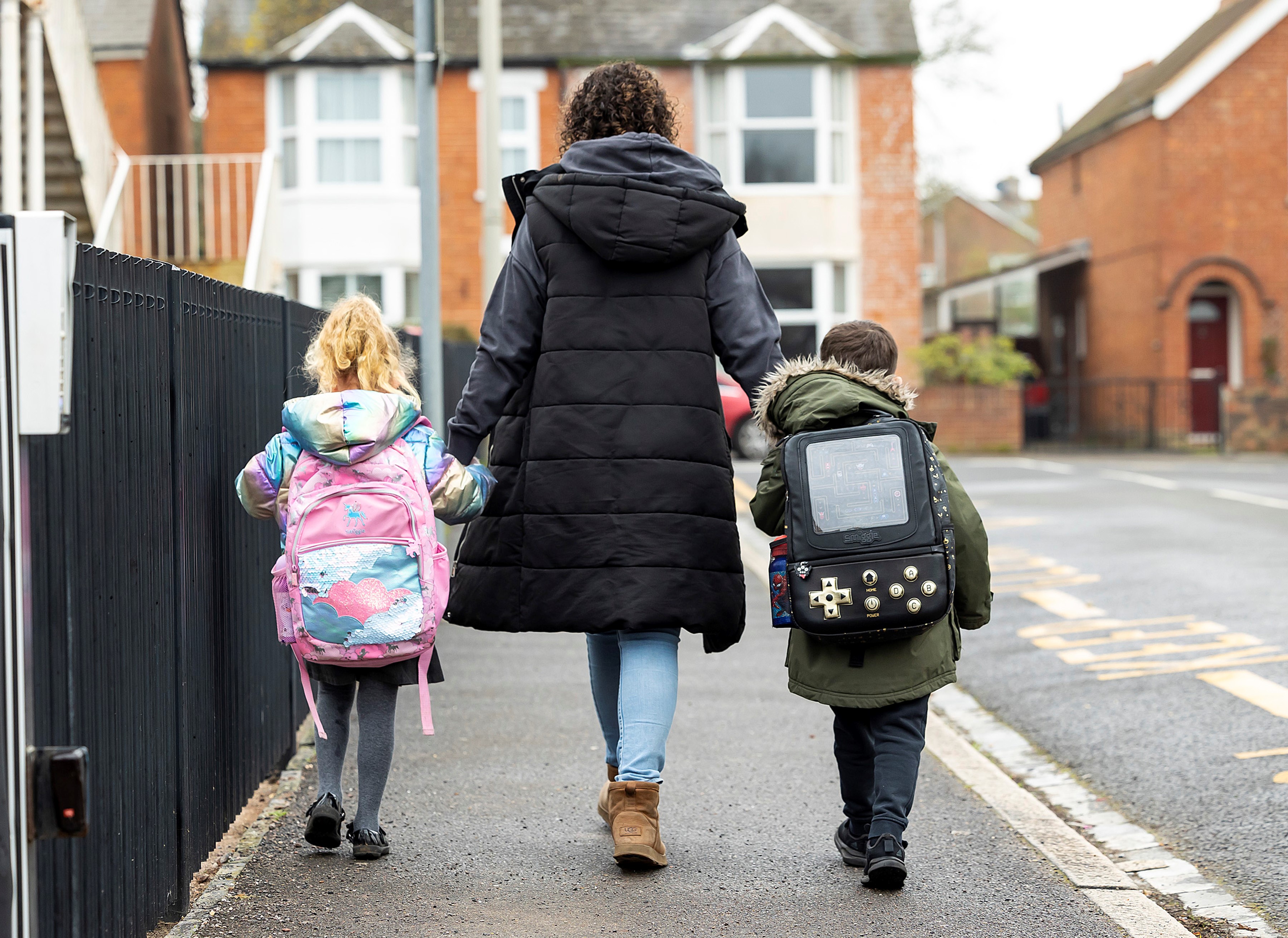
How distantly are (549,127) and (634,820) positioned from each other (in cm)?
2217

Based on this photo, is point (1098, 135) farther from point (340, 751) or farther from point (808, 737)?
point (340, 751)

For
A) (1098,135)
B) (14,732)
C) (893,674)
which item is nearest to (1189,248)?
(1098,135)

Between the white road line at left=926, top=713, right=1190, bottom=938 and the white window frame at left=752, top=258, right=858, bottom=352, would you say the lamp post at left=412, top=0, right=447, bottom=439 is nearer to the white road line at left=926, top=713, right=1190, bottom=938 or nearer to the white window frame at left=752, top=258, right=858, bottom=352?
the white road line at left=926, top=713, right=1190, bottom=938

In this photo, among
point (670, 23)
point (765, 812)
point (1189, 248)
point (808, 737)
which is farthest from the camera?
point (1189, 248)

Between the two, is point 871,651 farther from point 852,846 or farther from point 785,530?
point 852,846

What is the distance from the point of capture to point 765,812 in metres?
4.79

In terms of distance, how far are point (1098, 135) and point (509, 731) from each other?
2849 centimetres

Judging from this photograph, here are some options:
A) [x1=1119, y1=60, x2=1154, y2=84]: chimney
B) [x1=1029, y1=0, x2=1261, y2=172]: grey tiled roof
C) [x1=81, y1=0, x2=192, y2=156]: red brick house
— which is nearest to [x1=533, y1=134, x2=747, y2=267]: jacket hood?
[x1=81, y1=0, x2=192, y2=156]: red brick house

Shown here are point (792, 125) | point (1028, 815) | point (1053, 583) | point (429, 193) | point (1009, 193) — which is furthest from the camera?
point (1009, 193)

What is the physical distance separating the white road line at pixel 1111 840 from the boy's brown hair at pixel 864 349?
58.0 inches

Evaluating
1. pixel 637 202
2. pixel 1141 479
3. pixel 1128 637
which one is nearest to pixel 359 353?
pixel 637 202

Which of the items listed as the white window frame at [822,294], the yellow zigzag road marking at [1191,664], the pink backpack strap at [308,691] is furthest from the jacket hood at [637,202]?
the white window frame at [822,294]

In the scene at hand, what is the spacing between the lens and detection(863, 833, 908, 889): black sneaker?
3.92 m

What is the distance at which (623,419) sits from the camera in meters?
4.00
